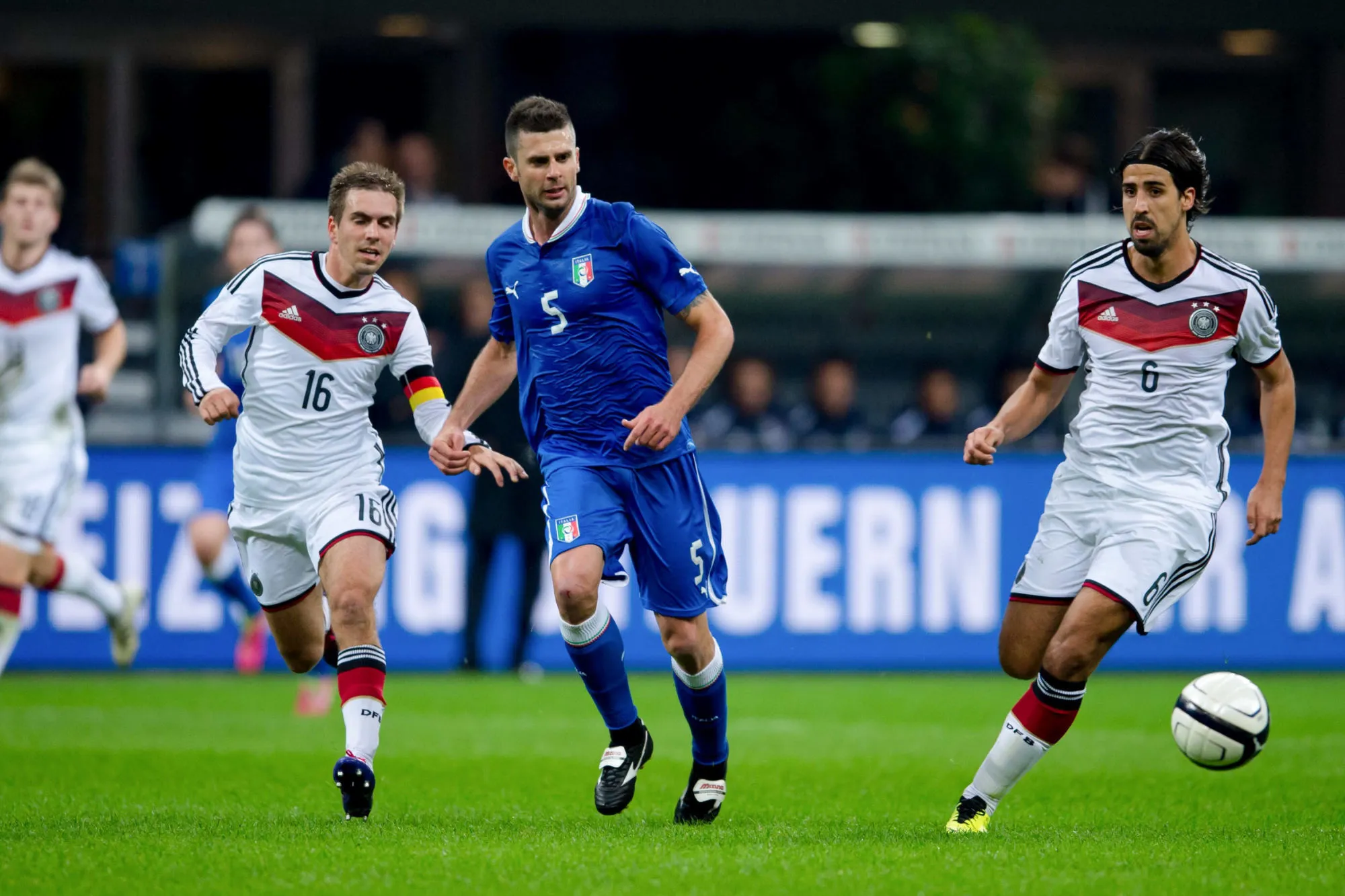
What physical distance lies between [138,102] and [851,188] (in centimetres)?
729

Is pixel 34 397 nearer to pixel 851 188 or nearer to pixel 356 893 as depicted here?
pixel 356 893

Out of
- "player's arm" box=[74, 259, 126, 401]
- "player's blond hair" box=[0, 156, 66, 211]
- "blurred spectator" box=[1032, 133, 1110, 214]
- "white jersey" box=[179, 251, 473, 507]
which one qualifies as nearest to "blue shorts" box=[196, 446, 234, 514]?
"player's arm" box=[74, 259, 126, 401]

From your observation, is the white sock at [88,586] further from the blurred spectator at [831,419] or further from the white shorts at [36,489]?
the blurred spectator at [831,419]

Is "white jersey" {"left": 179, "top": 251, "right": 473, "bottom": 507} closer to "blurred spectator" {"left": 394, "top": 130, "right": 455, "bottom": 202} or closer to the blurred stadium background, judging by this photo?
the blurred stadium background

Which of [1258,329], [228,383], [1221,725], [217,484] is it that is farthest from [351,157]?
[1221,725]

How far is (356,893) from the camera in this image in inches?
195

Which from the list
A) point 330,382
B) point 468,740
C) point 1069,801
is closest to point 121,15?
point 468,740

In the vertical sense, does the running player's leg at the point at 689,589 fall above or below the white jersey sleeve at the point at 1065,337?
below

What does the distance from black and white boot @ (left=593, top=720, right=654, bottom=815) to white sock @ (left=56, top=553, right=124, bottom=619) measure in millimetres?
4194

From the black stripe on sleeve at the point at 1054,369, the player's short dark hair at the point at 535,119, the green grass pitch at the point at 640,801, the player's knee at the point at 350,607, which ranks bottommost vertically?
the green grass pitch at the point at 640,801

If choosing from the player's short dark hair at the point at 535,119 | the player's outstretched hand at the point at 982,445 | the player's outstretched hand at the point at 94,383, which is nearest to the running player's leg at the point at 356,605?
the player's short dark hair at the point at 535,119

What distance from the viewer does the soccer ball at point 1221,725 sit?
6.31m

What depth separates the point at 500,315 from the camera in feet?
22.4

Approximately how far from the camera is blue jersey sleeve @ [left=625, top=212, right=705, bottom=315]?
255 inches
